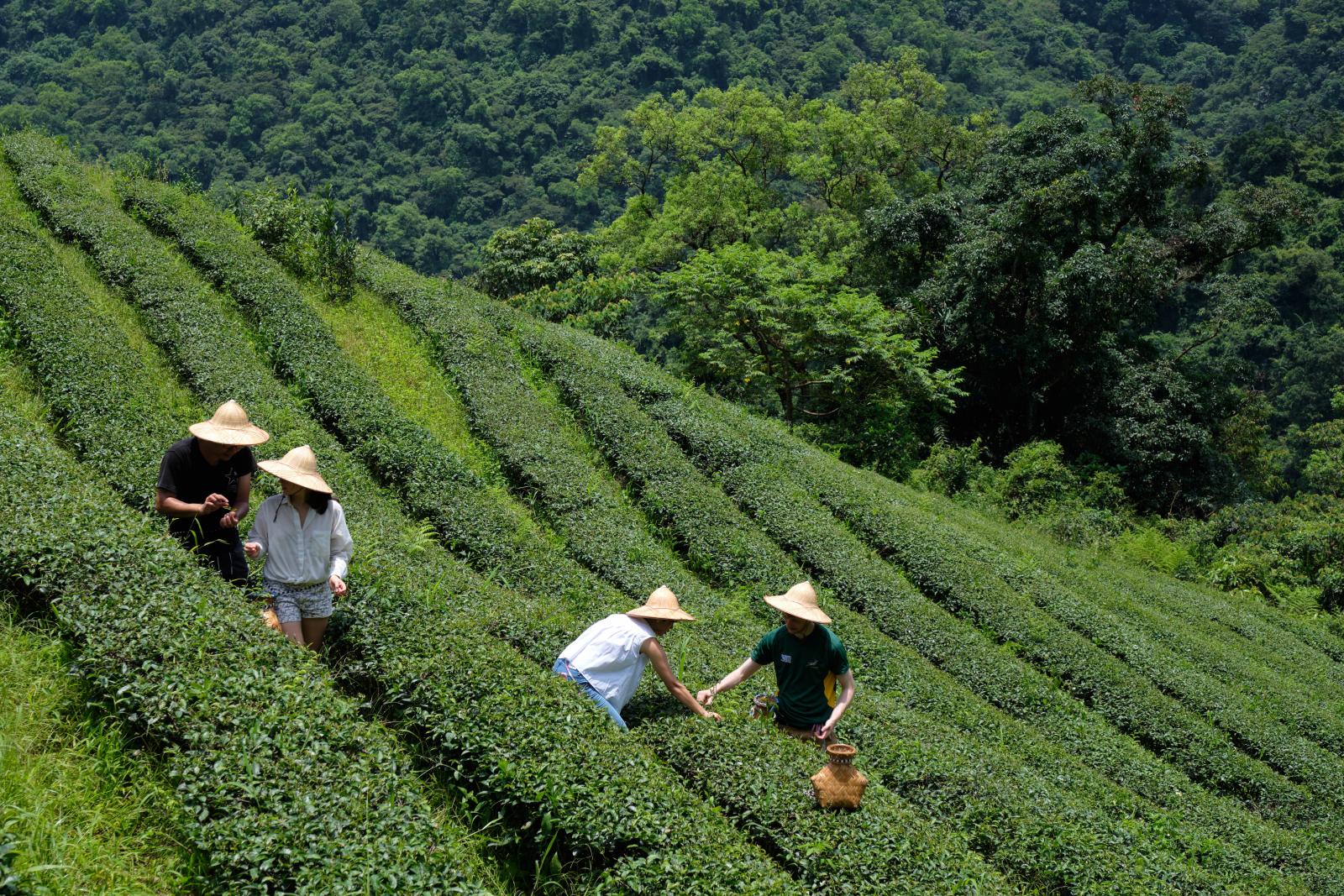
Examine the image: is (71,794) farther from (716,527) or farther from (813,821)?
(716,527)

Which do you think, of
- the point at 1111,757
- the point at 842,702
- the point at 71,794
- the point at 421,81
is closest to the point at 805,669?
the point at 842,702

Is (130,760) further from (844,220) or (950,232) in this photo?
(844,220)

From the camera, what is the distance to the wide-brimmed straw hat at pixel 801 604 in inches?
317

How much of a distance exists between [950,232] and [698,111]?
1279 centimetres

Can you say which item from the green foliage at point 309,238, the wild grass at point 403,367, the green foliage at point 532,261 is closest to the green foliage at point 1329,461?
the green foliage at point 532,261

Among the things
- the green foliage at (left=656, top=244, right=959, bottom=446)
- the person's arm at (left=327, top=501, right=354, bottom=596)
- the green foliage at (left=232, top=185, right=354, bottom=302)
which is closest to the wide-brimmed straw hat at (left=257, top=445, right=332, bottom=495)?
the person's arm at (left=327, top=501, right=354, bottom=596)

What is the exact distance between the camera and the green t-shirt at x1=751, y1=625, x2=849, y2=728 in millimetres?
8297

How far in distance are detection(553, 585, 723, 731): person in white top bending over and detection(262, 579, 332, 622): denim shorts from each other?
1.91m

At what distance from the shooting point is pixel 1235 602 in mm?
23312

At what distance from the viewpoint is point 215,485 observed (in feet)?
26.9

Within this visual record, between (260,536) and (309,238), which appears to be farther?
(309,238)

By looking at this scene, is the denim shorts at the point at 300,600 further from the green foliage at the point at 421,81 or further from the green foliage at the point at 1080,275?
the green foliage at the point at 421,81

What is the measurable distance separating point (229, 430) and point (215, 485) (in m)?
0.49

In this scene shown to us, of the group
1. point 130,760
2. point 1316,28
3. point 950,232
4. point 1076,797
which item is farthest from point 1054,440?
point 1316,28
